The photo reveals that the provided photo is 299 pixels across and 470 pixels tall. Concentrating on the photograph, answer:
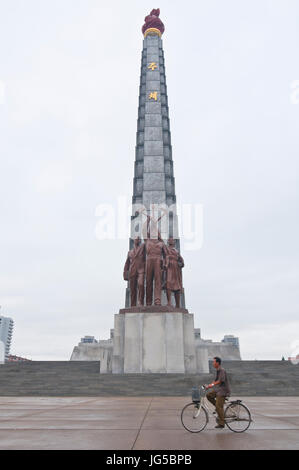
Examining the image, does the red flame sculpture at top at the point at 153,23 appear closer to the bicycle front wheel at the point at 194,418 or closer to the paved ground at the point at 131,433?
the paved ground at the point at 131,433

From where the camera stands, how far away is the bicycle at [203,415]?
18.0 feet

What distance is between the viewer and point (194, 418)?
5.61 m

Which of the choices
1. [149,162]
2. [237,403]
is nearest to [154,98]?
[149,162]

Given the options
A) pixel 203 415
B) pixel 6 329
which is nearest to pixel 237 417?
pixel 203 415

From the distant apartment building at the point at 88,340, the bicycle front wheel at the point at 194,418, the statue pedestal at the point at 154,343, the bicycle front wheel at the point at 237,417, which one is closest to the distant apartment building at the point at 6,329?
the distant apartment building at the point at 88,340

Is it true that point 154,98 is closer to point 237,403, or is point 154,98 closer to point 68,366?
point 68,366

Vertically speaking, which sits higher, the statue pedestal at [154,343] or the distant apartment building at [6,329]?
the distant apartment building at [6,329]

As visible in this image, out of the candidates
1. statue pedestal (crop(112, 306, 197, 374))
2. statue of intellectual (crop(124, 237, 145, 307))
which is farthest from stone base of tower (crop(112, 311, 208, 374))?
statue of intellectual (crop(124, 237, 145, 307))

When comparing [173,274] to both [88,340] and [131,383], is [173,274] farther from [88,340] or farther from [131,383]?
[88,340]

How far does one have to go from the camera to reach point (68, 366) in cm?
1911

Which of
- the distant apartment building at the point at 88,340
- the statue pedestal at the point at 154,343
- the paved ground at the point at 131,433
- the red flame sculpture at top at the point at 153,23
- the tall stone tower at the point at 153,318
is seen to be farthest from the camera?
the red flame sculpture at top at the point at 153,23

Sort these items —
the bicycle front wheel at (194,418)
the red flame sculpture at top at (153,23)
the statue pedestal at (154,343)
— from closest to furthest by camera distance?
the bicycle front wheel at (194,418), the statue pedestal at (154,343), the red flame sculpture at top at (153,23)

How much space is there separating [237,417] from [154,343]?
12.9 m

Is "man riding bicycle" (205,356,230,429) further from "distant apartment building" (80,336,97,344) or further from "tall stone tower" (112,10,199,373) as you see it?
"distant apartment building" (80,336,97,344)
